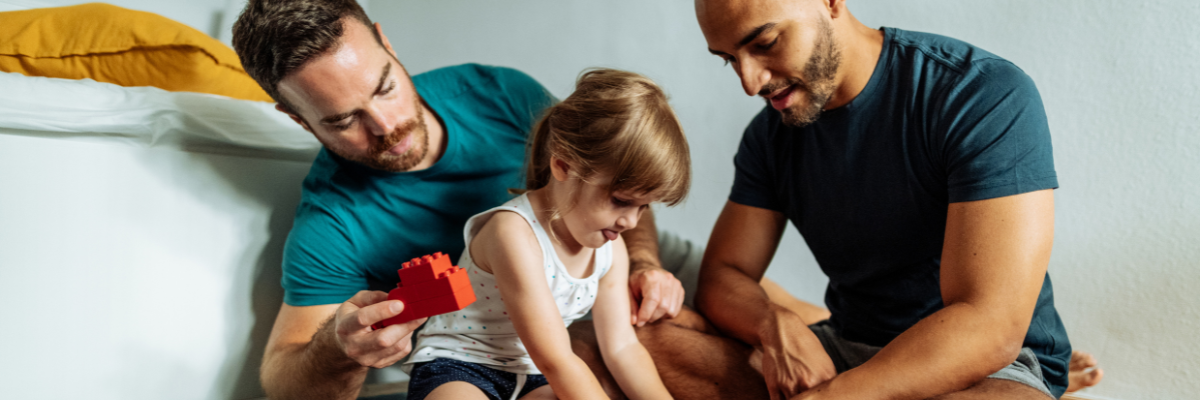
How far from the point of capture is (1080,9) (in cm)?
131

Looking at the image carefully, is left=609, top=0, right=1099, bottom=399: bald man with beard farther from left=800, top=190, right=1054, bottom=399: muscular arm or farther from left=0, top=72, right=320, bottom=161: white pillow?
left=0, top=72, right=320, bottom=161: white pillow

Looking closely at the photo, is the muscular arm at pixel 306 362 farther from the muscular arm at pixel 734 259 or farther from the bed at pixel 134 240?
the muscular arm at pixel 734 259

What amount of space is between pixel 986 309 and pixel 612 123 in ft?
1.82

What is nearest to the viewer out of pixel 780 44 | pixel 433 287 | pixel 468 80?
pixel 433 287

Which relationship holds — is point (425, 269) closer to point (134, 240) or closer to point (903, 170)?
point (134, 240)

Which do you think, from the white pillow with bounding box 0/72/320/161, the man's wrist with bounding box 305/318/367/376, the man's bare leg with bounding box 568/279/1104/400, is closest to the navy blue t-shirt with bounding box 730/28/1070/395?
the man's bare leg with bounding box 568/279/1104/400

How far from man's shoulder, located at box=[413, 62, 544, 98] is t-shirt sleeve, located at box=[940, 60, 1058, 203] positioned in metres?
0.87

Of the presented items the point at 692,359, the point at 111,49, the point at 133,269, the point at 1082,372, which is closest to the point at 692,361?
the point at 692,359

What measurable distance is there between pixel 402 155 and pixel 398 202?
0.11 m

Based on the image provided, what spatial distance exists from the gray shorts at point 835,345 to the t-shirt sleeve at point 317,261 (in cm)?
69

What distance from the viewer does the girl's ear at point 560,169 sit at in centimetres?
96

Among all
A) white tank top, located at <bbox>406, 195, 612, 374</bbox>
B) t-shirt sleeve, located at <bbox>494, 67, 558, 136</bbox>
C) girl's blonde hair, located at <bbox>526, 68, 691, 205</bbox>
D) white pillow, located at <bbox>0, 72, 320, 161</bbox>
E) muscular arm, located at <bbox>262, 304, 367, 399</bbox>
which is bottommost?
muscular arm, located at <bbox>262, 304, 367, 399</bbox>

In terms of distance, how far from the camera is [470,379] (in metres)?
1.02

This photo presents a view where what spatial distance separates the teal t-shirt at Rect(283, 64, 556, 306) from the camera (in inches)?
46.1
